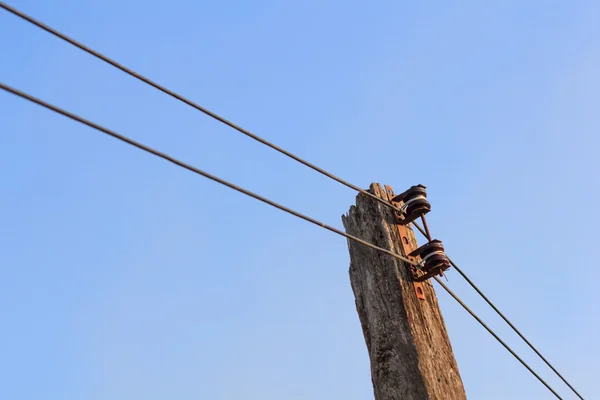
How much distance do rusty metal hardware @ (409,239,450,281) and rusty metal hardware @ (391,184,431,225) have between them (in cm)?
26

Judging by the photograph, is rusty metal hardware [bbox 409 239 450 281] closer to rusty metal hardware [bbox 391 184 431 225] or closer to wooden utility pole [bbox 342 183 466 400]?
wooden utility pole [bbox 342 183 466 400]

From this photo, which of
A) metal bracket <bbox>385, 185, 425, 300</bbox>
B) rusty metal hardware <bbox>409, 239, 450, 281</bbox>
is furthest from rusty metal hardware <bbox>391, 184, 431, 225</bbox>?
rusty metal hardware <bbox>409, 239, 450, 281</bbox>

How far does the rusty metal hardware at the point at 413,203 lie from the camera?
593cm

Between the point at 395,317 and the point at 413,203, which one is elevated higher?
the point at 413,203

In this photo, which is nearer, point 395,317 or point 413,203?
point 395,317

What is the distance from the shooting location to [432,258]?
5688mm

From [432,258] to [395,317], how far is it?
23.8 inches

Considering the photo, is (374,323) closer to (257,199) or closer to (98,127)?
(257,199)

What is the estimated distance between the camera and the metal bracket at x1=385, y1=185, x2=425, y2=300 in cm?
556

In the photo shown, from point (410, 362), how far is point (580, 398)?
10.9 ft

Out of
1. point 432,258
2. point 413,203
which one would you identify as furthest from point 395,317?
point 413,203

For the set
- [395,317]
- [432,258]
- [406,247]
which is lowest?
[395,317]

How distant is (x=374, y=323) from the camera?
540 cm

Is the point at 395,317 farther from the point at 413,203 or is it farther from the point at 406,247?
the point at 413,203
